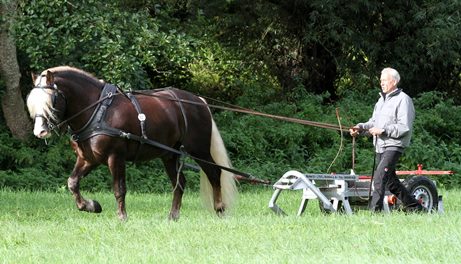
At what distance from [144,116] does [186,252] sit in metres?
3.65

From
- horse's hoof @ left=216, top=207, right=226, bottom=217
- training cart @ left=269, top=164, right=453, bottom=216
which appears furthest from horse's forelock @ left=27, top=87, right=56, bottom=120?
training cart @ left=269, top=164, right=453, bottom=216

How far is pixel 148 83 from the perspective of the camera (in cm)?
2086

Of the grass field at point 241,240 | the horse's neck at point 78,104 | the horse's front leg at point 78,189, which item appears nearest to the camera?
the grass field at point 241,240

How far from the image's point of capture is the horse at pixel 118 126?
11.4 m

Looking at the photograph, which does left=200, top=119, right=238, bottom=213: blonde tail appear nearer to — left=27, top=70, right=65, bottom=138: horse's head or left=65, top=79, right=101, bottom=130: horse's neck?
left=65, top=79, right=101, bottom=130: horse's neck

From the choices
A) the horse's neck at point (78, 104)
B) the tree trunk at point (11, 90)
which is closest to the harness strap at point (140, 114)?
the horse's neck at point (78, 104)

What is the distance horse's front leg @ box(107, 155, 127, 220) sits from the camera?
38.4 ft

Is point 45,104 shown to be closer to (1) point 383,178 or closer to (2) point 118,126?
(2) point 118,126

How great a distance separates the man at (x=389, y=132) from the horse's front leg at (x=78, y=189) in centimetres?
338

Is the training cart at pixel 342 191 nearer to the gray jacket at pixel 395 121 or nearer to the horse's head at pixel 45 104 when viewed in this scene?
the gray jacket at pixel 395 121

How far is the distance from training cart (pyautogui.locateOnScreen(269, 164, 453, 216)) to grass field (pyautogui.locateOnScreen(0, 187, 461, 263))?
1.60ft

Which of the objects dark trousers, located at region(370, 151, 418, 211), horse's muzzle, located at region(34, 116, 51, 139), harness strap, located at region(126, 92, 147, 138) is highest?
harness strap, located at region(126, 92, 147, 138)

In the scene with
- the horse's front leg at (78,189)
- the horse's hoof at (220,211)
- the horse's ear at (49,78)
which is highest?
the horse's ear at (49,78)

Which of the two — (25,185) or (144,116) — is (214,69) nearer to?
(25,185)
